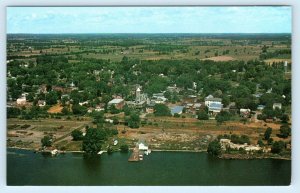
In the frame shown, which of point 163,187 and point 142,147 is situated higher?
point 142,147

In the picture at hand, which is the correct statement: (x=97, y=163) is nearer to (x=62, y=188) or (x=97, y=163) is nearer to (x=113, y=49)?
(x=62, y=188)

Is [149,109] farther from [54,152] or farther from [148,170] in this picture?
[54,152]

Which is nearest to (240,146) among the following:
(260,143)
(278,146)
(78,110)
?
(260,143)

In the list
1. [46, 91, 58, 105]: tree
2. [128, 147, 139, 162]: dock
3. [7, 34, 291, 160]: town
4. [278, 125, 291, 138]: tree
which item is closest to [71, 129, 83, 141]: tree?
[7, 34, 291, 160]: town

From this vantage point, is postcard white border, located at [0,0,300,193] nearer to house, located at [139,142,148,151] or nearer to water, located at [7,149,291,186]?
water, located at [7,149,291,186]

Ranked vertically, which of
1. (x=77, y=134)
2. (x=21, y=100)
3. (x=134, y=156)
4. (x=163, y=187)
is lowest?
(x=163, y=187)
